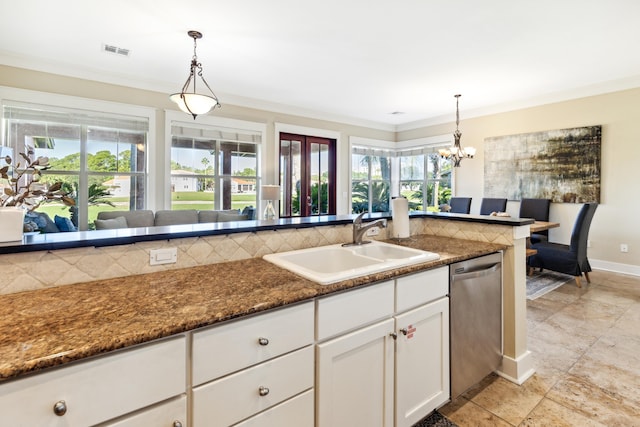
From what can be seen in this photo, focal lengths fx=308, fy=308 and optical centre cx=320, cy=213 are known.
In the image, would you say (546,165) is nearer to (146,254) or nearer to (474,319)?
(474,319)

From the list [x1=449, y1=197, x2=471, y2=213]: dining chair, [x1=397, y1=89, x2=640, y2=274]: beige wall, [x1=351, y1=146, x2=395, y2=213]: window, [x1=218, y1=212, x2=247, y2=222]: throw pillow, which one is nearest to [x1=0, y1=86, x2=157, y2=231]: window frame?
[x1=218, y1=212, x2=247, y2=222]: throw pillow

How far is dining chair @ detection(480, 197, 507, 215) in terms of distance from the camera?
203 inches

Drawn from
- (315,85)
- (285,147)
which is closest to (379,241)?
(315,85)

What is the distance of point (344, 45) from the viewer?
3.37m

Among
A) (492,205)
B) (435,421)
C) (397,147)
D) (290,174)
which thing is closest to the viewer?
(435,421)

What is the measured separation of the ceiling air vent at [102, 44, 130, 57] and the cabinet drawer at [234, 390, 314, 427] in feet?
13.3

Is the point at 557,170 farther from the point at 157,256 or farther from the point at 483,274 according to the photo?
the point at 157,256

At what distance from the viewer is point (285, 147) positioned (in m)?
5.96

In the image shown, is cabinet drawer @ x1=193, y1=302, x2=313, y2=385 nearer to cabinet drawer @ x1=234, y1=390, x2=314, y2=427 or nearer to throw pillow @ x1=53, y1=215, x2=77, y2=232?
cabinet drawer @ x1=234, y1=390, x2=314, y2=427

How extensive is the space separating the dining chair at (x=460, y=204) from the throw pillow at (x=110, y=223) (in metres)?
5.30

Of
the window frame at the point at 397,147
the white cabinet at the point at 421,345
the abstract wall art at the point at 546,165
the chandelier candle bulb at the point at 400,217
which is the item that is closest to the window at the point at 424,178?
the window frame at the point at 397,147

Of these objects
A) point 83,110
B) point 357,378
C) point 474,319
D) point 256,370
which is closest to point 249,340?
point 256,370

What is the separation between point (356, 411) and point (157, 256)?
108 cm

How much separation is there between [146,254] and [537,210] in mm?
5529
